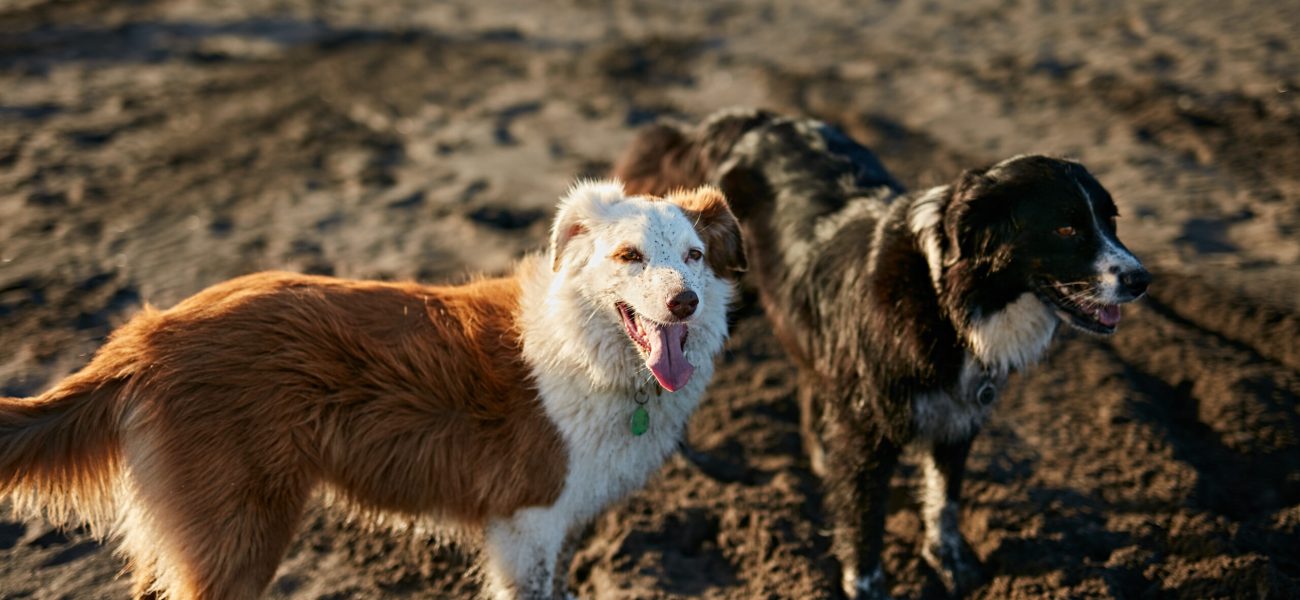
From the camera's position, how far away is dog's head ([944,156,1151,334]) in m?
3.48

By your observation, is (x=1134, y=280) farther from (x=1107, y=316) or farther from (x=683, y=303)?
(x=683, y=303)

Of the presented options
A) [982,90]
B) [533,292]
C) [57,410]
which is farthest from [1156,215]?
[57,410]

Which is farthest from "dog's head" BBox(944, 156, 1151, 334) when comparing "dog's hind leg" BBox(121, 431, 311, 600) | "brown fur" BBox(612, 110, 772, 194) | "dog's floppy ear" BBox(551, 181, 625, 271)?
"dog's hind leg" BBox(121, 431, 311, 600)

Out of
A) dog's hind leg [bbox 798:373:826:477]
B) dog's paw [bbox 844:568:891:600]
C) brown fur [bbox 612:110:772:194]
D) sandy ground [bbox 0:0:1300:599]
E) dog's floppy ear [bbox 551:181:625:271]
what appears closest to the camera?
dog's floppy ear [bbox 551:181:625:271]

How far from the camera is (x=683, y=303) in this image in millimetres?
3203

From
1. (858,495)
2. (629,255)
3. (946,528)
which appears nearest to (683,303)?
(629,255)

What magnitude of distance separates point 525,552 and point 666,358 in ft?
3.20

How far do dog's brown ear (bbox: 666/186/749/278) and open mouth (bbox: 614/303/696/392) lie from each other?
42 cm

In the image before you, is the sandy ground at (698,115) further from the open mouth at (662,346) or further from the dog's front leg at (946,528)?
the open mouth at (662,346)

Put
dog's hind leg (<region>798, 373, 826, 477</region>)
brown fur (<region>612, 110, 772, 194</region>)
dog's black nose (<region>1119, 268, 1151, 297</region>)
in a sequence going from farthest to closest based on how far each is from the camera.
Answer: brown fur (<region>612, 110, 772, 194</region>) < dog's hind leg (<region>798, 373, 826, 477</region>) < dog's black nose (<region>1119, 268, 1151, 297</region>)

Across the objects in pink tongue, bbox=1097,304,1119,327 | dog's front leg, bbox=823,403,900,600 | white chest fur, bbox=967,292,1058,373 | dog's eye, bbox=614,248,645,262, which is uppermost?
dog's eye, bbox=614,248,645,262

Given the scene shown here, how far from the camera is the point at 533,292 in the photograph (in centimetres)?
372

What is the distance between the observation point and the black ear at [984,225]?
3570mm

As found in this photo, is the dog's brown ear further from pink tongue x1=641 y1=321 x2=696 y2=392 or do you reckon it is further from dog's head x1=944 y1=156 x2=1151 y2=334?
dog's head x1=944 y1=156 x2=1151 y2=334
